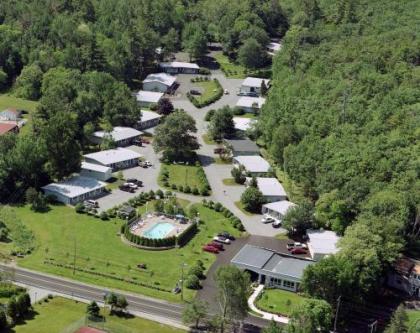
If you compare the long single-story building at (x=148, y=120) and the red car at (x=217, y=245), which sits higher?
the long single-story building at (x=148, y=120)

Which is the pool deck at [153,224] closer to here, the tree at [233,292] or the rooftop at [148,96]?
the tree at [233,292]

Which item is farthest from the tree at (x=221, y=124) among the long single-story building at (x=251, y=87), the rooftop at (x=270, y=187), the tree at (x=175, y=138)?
the long single-story building at (x=251, y=87)

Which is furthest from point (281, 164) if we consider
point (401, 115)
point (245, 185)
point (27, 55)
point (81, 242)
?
point (27, 55)

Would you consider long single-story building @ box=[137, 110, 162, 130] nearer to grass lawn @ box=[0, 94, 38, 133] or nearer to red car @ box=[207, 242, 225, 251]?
grass lawn @ box=[0, 94, 38, 133]

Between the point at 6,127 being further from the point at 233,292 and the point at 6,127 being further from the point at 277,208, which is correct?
the point at 233,292

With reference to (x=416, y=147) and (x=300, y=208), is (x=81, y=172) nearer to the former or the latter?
(x=300, y=208)

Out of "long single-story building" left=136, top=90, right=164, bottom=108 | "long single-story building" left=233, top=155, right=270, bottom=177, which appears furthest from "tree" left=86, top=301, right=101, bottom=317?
"long single-story building" left=136, top=90, right=164, bottom=108
